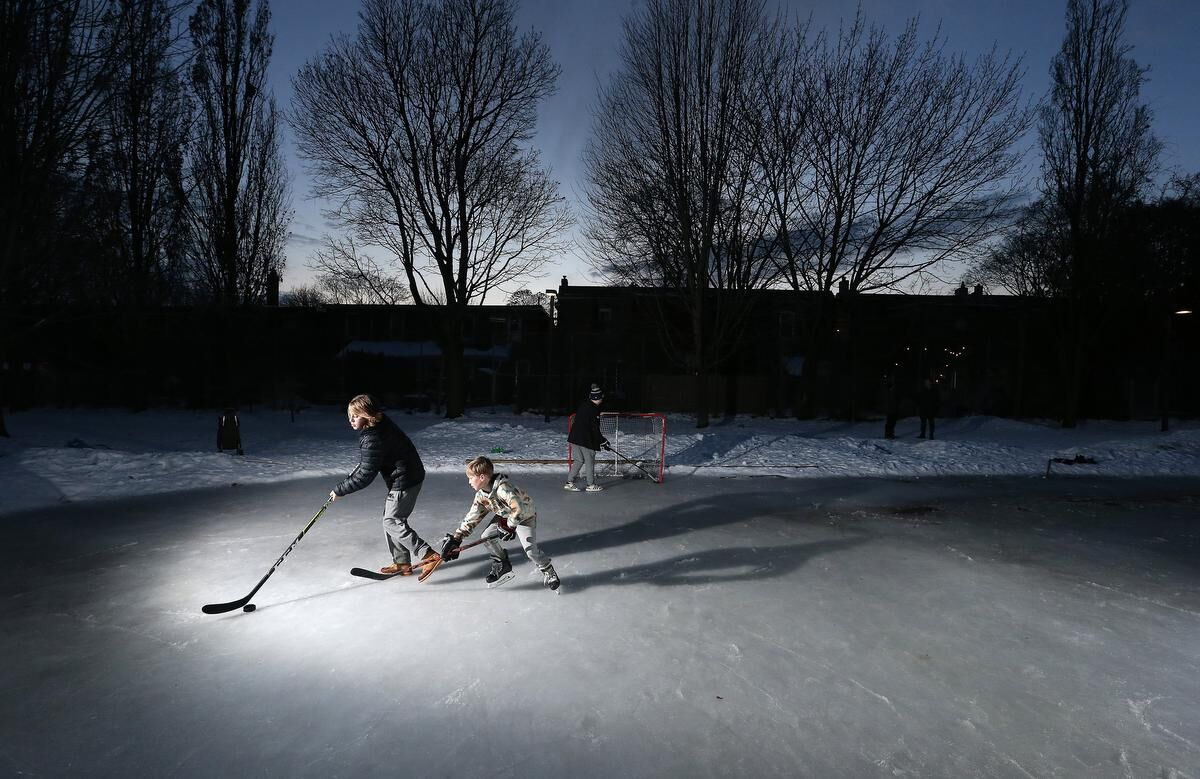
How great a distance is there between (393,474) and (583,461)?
5.21 meters

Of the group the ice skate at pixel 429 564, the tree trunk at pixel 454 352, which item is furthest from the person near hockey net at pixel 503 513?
the tree trunk at pixel 454 352

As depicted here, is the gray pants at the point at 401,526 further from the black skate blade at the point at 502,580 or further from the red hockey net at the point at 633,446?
the red hockey net at the point at 633,446

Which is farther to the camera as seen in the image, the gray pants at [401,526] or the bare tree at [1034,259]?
the bare tree at [1034,259]

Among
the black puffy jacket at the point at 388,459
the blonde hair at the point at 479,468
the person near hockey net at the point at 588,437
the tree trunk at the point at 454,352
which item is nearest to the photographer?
the blonde hair at the point at 479,468

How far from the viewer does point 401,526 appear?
565 cm

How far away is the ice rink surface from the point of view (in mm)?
3047

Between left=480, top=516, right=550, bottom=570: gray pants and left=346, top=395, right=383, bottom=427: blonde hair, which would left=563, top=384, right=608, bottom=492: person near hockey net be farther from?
left=346, top=395, right=383, bottom=427: blonde hair

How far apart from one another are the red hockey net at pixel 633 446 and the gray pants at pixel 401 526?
6.36 metres

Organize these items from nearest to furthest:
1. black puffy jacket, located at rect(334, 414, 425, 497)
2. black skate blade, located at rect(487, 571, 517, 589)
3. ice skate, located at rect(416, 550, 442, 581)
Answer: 1. black puffy jacket, located at rect(334, 414, 425, 497)
2. black skate blade, located at rect(487, 571, 517, 589)
3. ice skate, located at rect(416, 550, 442, 581)

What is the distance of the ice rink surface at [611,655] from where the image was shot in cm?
305

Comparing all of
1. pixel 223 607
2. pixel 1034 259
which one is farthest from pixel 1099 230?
pixel 223 607

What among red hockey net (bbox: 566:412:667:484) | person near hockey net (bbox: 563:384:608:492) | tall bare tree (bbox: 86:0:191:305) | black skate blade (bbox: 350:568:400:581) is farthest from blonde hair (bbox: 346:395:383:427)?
tall bare tree (bbox: 86:0:191:305)

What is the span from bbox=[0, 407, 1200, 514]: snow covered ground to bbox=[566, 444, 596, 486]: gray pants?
7.50 ft

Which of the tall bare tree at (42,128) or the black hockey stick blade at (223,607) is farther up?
the tall bare tree at (42,128)
